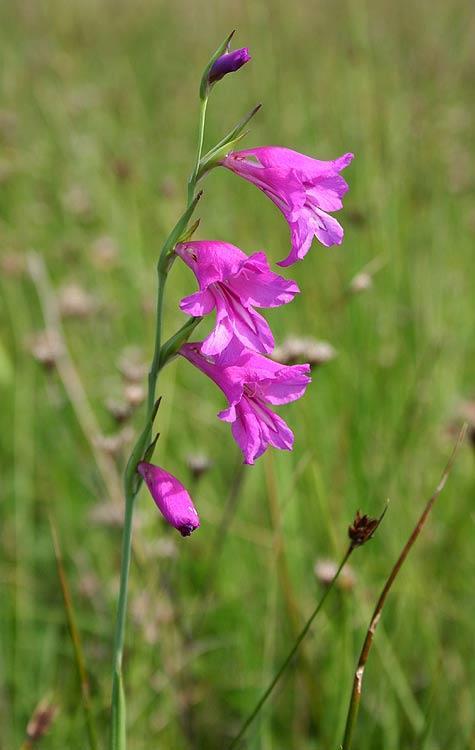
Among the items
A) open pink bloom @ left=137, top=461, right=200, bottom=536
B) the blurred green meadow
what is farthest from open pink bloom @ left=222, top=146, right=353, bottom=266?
the blurred green meadow

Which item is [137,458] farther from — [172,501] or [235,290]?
[235,290]

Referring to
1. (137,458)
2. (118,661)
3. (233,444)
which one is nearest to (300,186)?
(137,458)

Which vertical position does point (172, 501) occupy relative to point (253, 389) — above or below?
below

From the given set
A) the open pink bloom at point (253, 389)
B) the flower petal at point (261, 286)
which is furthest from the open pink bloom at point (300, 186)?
the open pink bloom at point (253, 389)

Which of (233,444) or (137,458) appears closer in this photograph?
(137,458)

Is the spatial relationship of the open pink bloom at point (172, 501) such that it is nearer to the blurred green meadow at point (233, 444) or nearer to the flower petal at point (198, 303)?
the flower petal at point (198, 303)

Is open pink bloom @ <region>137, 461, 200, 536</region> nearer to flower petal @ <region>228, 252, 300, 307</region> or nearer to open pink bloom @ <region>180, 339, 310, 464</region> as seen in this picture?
open pink bloom @ <region>180, 339, 310, 464</region>
